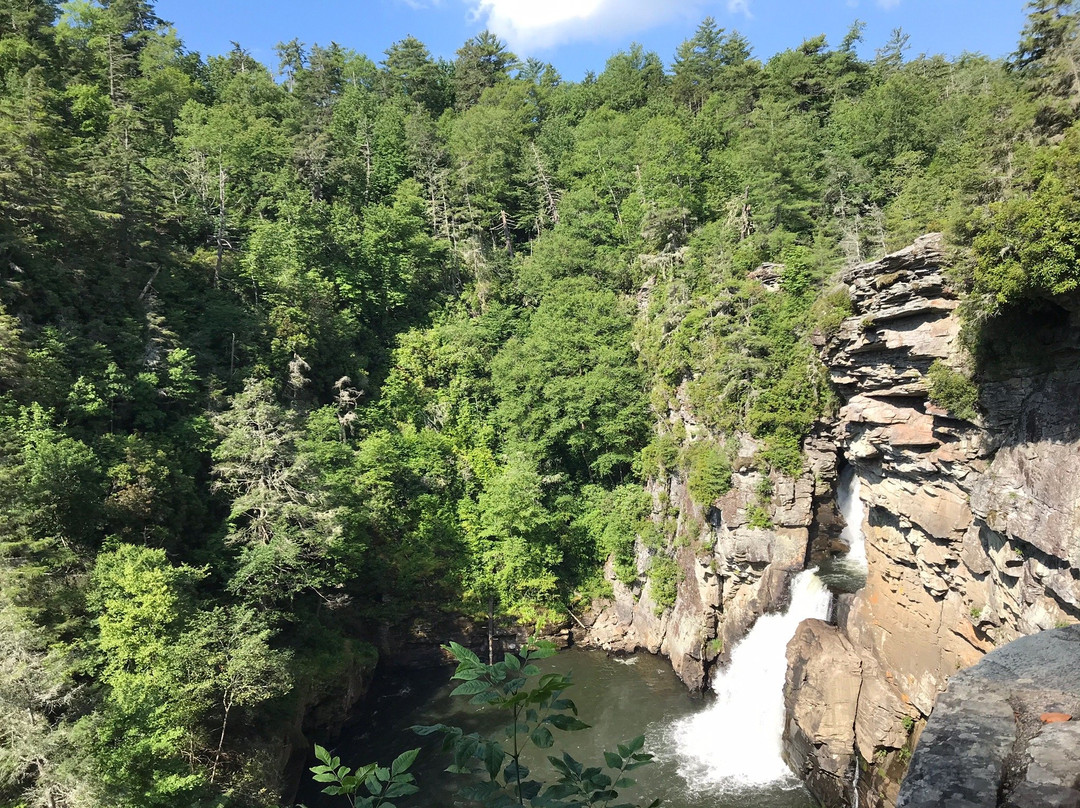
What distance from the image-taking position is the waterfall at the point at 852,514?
1914 cm

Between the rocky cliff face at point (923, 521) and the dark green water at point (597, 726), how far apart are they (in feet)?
9.14

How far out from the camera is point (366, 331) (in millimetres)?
33094

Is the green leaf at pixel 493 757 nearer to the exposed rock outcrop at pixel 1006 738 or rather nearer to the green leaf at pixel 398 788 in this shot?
the green leaf at pixel 398 788

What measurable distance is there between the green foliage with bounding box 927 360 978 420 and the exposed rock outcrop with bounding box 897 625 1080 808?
11.7 metres

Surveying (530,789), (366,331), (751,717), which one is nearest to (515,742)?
(530,789)

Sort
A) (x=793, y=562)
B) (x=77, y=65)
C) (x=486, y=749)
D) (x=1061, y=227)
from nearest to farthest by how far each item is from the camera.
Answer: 1. (x=486, y=749)
2. (x=1061, y=227)
3. (x=793, y=562)
4. (x=77, y=65)

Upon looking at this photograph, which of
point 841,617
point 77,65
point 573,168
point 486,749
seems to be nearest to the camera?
point 486,749

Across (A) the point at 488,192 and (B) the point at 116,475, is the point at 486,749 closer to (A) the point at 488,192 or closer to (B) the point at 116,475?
(B) the point at 116,475

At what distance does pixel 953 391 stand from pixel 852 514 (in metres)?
7.28

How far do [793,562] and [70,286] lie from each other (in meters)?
27.5

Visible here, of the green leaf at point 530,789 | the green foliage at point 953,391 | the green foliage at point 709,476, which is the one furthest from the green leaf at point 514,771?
the green foliage at point 709,476

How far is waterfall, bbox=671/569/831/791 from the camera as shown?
17.0 metres

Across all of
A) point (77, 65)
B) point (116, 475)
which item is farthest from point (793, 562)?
point (77, 65)

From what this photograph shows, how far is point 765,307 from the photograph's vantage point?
2159 centimetres
